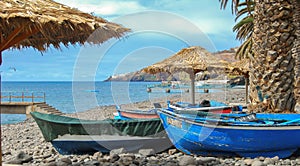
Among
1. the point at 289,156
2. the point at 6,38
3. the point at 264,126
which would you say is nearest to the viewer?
the point at 6,38

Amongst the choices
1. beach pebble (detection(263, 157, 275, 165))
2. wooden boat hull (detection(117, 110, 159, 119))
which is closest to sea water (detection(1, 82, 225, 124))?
wooden boat hull (detection(117, 110, 159, 119))

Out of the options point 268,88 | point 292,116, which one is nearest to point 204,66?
point 268,88

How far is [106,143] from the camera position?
287 inches

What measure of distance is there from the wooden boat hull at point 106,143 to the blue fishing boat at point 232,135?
0.68 metres

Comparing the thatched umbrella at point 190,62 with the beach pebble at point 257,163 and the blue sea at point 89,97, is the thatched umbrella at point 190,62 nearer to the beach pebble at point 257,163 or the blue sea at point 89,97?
the beach pebble at point 257,163

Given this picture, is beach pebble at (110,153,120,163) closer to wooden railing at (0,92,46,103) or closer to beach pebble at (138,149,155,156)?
beach pebble at (138,149,155,156)

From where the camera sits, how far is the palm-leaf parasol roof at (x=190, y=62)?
11641mm

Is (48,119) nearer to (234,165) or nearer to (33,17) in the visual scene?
(234,165)

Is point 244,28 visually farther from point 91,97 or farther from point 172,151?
point 91,97

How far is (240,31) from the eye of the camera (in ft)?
82.1

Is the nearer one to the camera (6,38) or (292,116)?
(6,38)

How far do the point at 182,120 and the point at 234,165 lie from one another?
1.25 metres

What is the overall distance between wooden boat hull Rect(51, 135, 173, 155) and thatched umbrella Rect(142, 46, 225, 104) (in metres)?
4.53

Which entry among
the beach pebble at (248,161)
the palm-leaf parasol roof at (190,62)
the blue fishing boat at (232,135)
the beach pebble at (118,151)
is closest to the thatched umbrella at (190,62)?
the palm-leaf parasol roof at (190,62)
